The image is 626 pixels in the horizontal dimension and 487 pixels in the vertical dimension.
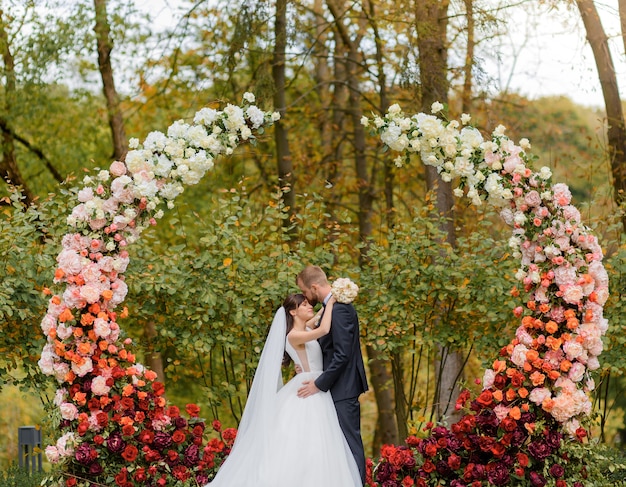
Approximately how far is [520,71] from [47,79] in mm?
7197

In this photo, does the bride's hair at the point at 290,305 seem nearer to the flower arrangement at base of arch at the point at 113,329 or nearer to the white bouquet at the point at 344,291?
the white bouquet at the point at 344,291

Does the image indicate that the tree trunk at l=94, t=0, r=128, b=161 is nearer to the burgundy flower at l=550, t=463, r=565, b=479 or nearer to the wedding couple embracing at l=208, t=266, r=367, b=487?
the wedding couple embracing at l=208, t=266, r=367, b=487

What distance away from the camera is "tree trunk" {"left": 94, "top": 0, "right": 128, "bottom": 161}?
457 inches

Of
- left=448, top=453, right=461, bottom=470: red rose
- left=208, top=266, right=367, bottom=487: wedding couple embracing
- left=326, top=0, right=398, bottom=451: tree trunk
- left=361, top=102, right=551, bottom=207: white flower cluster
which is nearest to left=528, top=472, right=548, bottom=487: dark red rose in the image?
left=448, top=453, right=461, bottom=470: red rose

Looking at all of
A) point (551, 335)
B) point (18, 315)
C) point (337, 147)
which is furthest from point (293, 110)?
point (551, 335)

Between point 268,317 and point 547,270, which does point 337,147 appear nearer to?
point 268,317

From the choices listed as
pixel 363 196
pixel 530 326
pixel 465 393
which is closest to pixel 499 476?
pixel 465 393

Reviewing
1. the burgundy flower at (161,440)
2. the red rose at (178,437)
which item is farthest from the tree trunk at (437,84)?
the burgundy flower at (161,440)

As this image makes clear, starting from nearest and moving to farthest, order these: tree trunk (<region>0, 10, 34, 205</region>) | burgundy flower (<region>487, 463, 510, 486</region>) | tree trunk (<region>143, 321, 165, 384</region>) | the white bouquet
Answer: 1. the white bouquet
2. burgundy flower (<region>487, 463, 510, 486</region>)
3. tree trunk (<region>143, 321, 165, 384</region>)
4. tree trunk (<region>0, 10, 34, 205</region>)

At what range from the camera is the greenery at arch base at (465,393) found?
6.04 metres

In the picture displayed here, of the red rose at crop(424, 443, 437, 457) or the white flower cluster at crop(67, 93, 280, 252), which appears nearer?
the white flower cluster at crop(67, 93, 280, 252)

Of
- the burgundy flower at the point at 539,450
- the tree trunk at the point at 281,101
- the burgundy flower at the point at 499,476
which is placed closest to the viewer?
the burgundy flower at the point at 539,450

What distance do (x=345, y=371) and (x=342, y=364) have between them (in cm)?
13

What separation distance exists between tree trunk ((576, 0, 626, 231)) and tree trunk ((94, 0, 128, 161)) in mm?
6017
